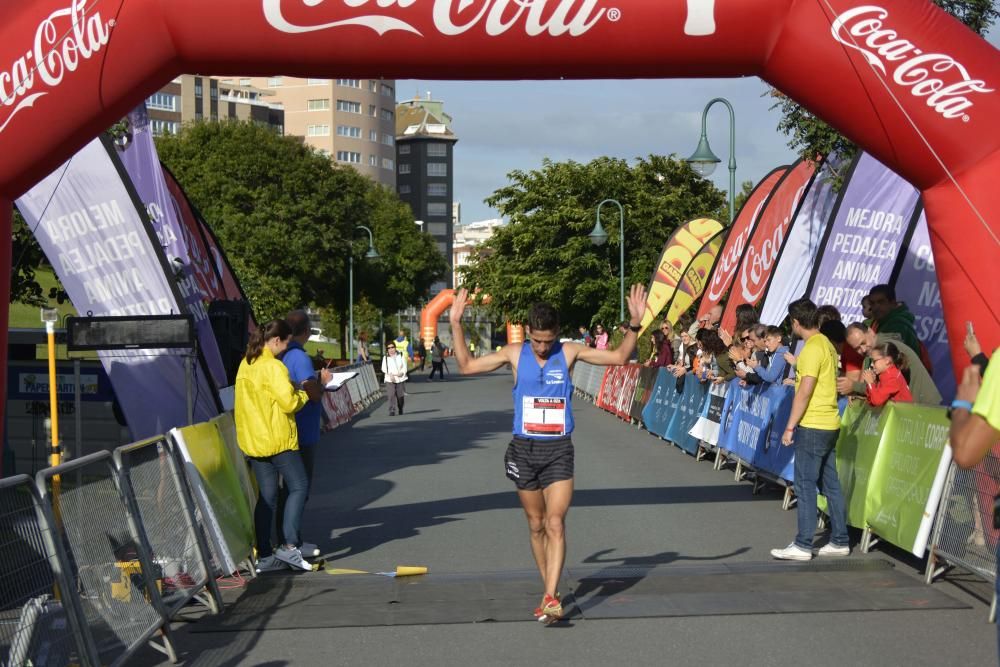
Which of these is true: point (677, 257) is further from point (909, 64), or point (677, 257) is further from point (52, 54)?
point (52, 54)

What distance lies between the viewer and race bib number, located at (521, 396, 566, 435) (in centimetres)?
784

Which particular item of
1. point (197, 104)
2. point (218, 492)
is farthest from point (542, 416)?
point (197, 104)

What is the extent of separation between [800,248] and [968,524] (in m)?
11.7

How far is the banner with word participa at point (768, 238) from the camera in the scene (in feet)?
66.4

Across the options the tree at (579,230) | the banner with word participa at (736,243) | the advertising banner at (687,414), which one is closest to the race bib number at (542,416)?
the advertising banner at (687,414)

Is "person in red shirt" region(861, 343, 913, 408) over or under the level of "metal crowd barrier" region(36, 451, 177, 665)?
over

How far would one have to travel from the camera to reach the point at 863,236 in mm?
16641

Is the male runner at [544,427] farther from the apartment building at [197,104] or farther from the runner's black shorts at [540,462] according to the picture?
the apartment building at [197,104]

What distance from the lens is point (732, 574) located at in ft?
29.7

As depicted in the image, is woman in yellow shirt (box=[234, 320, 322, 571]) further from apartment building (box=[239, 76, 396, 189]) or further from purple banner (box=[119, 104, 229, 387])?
apartment building (box=[239, 76, 396, 189])

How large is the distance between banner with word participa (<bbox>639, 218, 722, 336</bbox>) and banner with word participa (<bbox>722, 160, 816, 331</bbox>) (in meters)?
5.99

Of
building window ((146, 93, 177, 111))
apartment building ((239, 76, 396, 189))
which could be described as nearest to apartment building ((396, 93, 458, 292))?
apartment building ((239, 76, 396, 189))

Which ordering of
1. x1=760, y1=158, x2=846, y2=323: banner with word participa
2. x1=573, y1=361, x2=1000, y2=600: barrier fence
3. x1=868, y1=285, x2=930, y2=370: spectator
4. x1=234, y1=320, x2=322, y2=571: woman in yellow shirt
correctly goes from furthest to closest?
x1=760, y1=158, x2=846, y2=323: banner with word participa → x1=868, y1=285, x2=930, y2=370: spectator → x1=234, y1=320, x2=322, y2=571: woman in yellow shirt → x1=573, y1=361, x2=1000, y2=600: barrier fence

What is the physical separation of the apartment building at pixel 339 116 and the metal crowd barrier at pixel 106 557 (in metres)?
135
